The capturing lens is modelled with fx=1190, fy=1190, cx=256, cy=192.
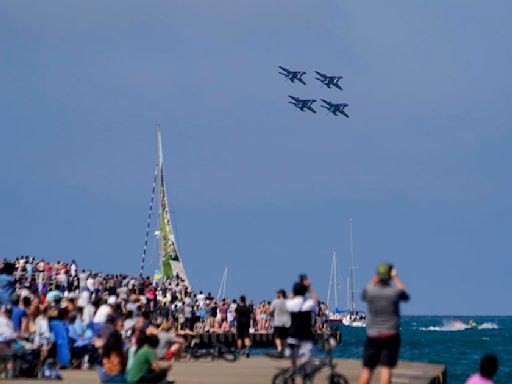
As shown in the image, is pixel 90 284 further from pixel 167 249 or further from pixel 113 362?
pixel 167 249

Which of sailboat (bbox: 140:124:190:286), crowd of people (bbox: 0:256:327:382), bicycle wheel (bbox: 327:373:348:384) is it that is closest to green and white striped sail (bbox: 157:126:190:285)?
sailboat (bbox: 140:124:190:286)

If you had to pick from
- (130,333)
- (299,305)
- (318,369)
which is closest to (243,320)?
(130,333)

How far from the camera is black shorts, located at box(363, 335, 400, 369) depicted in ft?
53.8

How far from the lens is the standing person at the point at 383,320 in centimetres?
1631

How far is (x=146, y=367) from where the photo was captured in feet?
67.1

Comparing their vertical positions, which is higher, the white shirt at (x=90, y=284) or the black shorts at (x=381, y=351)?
the white shirt at (x=90, y=284)

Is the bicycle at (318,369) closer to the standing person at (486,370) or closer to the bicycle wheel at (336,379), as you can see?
the bicycle wheel at (336,379)

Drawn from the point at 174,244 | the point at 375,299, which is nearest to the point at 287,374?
the point at 375,299

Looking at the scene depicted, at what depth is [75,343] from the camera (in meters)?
27.1

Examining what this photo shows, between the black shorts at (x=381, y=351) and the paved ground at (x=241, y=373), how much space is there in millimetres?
5653

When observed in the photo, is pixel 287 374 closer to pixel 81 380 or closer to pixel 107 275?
pixel 81 380

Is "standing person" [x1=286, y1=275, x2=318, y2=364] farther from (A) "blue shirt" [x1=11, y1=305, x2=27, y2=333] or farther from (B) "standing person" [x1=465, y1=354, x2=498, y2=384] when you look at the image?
(A) "blue shirt" [x1=11, y1=305, x2=27, y2=333]

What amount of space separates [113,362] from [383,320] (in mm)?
5524

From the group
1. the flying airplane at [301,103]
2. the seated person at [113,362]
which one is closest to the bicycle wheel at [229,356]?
the seated person at [113,362]
